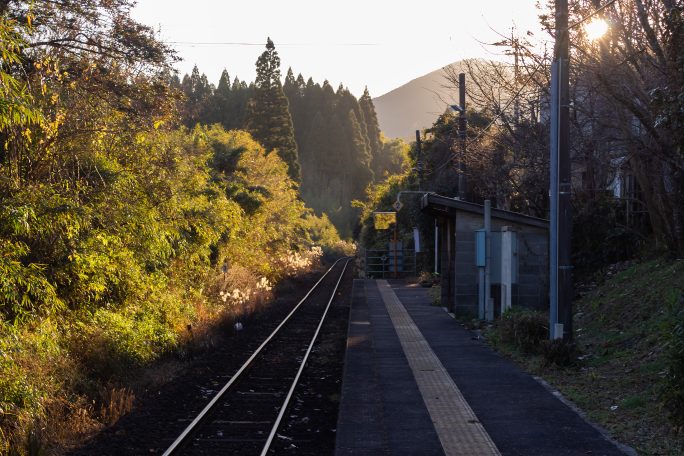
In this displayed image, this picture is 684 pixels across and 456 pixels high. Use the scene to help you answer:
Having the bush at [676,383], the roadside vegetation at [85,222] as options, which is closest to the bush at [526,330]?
the bush at [676,383]

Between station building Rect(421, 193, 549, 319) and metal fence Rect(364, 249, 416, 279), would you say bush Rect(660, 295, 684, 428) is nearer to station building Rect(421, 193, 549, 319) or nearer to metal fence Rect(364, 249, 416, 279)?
station building Rect(421, 193, 549, 319)

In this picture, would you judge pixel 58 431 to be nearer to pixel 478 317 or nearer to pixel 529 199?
pixel 478 317

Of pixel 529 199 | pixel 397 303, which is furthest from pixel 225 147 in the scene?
pixel 529 199

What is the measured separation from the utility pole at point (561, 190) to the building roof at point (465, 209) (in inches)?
259

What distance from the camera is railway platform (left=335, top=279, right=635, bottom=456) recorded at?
340 inches

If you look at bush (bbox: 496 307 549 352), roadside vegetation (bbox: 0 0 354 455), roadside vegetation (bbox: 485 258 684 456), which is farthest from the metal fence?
bush (bbox: 496 307 549 352)

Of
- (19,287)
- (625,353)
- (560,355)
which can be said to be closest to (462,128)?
(625,353)

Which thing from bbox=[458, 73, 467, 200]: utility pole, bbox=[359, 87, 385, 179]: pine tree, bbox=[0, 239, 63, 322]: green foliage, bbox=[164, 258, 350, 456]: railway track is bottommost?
bbox=[164, 258, 350, 456]: railway track

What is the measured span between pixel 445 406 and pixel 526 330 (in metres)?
4.69

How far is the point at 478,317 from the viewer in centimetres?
2138

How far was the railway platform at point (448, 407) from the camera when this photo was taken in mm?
8641

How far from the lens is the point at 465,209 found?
21.0 m

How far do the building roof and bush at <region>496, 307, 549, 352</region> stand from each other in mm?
4367

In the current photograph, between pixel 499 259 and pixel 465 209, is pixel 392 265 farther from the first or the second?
pixel 499 259
